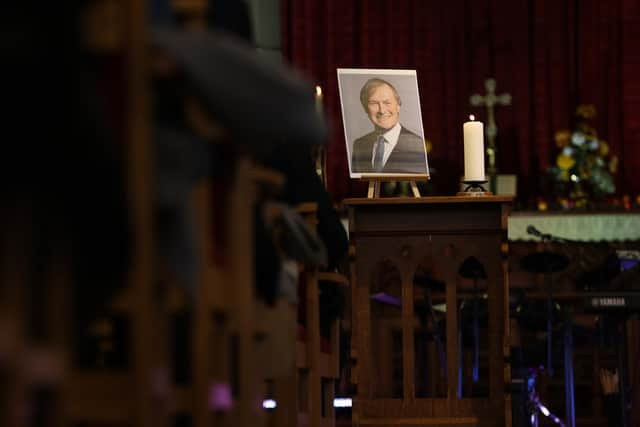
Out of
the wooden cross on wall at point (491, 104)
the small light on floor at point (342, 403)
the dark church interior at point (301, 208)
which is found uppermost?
the wooden cross on wall at point (491, 104)

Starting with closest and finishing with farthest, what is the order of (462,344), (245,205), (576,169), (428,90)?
1. (245,205)
2. (462,344)
3. (576,169)
4. (428,90)

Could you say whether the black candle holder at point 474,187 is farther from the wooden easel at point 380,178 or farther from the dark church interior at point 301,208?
the wooden easel at point 380,178

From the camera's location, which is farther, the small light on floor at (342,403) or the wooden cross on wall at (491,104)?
the wooden cross on wall at (491,104)

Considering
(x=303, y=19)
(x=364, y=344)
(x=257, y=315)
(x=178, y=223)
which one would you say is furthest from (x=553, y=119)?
(x=178, y=223)

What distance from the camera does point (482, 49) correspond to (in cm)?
761

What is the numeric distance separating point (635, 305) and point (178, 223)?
124 inches

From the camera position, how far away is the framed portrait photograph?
469cm

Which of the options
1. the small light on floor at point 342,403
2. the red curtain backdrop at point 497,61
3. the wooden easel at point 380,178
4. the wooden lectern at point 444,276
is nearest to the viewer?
the wooden lectern at point 444,276

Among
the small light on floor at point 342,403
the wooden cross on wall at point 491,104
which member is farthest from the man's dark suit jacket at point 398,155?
the wooden cross on wall at point 491,104

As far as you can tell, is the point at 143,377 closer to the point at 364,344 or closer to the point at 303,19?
the point at 364,344

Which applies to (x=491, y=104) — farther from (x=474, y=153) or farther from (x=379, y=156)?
(x=474, y=153)

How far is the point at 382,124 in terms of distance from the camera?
4.80 metres

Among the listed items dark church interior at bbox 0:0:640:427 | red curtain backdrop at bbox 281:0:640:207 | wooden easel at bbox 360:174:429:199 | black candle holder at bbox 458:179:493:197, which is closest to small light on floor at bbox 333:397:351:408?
dark church interior at bbox 0:0:640:427

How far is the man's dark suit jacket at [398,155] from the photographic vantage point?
468cm
